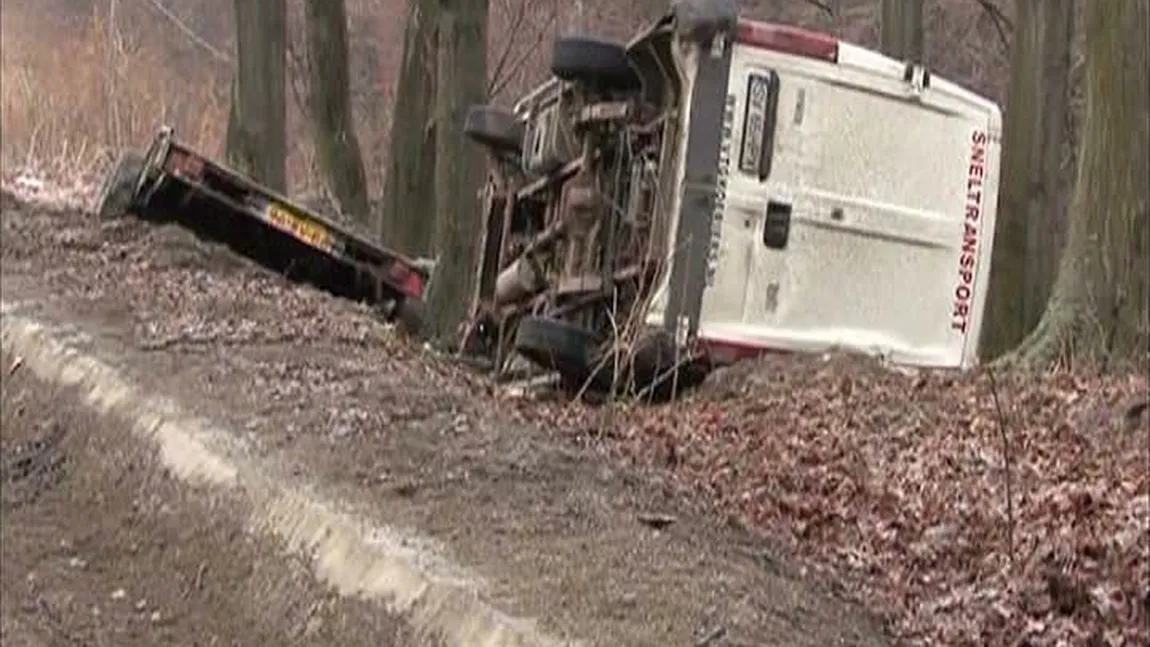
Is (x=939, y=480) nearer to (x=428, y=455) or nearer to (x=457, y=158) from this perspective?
(x=428, y=455)

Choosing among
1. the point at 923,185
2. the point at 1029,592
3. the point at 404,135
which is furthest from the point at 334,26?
the point at 1029,592

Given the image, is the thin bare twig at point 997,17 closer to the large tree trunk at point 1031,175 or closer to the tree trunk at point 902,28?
the tree trunk at point 902,28

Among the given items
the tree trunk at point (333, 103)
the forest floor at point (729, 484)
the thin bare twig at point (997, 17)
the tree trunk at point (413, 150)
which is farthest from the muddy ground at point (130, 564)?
the thin bare twig at point (997, 17)

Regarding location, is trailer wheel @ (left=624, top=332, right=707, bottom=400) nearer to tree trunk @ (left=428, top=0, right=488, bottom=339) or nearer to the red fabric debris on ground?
the red fabric debris on ground

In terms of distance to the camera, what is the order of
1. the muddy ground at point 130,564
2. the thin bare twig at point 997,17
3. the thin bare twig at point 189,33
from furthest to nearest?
the thin bare twig at point 997,17 → the thin bare twig at point 189,33 → the muddy ground at point 130,564

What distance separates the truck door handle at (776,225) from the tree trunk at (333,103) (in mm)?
9420

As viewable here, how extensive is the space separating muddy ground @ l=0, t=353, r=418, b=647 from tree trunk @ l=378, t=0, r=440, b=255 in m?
8.07

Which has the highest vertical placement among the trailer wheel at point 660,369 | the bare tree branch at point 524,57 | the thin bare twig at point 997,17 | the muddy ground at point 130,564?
the thin bare twig at point 997,17

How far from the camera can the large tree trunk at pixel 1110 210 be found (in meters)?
7.34

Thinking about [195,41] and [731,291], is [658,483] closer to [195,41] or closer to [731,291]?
[731,291]

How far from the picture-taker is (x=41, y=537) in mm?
7445

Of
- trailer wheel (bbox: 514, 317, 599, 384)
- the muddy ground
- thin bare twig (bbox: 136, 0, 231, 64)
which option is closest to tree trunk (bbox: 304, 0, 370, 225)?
thin bare twig (bbox: 136, 0, 231, 64)

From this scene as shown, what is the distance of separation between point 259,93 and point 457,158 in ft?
5.18

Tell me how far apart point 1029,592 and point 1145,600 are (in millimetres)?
331
